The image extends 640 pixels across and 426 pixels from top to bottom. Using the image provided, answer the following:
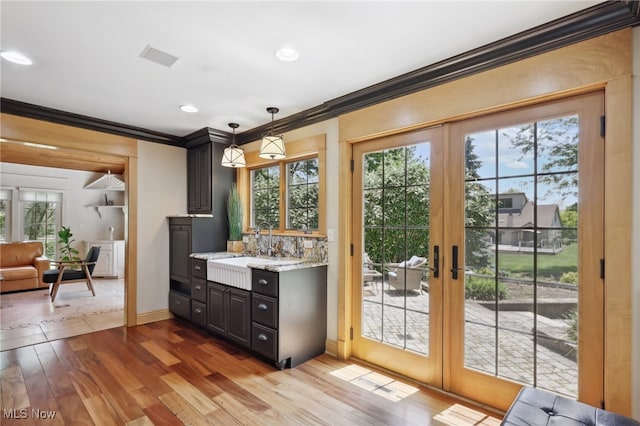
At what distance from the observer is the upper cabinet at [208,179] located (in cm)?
429

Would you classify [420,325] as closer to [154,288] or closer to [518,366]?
[518,366]

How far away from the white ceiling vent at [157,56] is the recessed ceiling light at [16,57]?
2.88ft

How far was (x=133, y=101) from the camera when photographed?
3.21 metres

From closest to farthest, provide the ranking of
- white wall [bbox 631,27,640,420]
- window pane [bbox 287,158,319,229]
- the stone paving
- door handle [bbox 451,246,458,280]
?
white wall [bbox 631,27,640,420] < the stone paving < door handle [bbox 451,246,458,280] < window pane [bbox 287,158,319,229]

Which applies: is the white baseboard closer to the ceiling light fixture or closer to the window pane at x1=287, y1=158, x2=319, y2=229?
the window pane at x1=287, y1=158, x2=319, y2=229

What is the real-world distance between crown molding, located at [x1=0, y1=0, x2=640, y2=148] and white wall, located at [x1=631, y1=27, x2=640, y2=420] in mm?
185

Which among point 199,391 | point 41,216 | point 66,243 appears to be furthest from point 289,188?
point 41,216

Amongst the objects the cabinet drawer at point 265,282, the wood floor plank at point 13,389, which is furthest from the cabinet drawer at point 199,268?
the wood floor plank at point 13,389

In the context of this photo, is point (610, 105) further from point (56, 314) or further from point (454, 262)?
→ point (56, 314)

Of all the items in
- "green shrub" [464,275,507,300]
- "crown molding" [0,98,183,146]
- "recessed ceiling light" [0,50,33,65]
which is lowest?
"green shrub" [464,275,507,300]

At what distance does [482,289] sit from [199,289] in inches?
123

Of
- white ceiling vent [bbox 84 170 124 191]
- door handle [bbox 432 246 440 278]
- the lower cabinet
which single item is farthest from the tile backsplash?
white ceiling vent [bbox 84 170 124 191]

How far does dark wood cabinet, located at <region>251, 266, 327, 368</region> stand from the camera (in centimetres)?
292

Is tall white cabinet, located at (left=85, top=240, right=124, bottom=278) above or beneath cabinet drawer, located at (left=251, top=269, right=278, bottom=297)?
beneath
